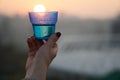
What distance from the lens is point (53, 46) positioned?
2.90 feet

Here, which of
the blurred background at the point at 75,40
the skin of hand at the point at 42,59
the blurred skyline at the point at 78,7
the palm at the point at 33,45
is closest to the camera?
the skin of hand at the point at 42,59

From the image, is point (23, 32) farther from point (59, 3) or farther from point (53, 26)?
point (53, 26)

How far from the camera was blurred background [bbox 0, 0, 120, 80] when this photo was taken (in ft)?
6.82

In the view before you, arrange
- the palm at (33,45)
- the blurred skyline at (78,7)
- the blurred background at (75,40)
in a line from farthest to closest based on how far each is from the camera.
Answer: the blurred background at (75,40) → the blurred skyline at (78,7) → the palm at (33,45)

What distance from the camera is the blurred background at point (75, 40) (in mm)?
2078

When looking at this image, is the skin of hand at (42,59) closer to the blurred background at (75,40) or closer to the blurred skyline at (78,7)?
the blurred skyline at (78,7)

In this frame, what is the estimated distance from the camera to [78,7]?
212cm

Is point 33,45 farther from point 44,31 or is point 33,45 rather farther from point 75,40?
point 75,40

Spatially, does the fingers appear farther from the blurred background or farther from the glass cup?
the blurred background

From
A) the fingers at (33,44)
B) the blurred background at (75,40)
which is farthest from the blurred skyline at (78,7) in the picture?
the fingers at (33,44)

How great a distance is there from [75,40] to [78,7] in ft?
0.76

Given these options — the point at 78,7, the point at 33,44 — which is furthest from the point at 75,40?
the point at 33,44

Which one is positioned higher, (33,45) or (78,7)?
(33,45)

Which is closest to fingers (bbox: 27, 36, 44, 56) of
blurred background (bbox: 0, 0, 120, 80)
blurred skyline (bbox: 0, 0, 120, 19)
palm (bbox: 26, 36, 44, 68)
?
palm (bbox: 26, 36, 44, 68)
